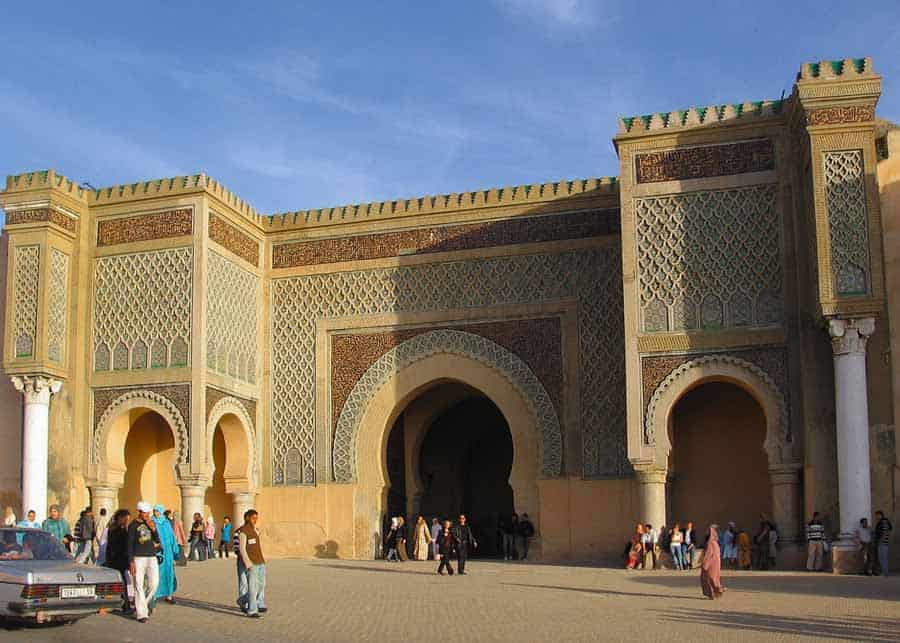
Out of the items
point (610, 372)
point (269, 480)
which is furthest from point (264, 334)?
point (610, 372)

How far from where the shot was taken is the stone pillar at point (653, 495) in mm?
14602

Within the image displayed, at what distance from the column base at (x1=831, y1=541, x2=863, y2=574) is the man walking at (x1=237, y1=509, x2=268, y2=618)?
6.78 m

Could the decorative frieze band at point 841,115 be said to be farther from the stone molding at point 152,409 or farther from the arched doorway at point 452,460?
the stone molding at point 152,409

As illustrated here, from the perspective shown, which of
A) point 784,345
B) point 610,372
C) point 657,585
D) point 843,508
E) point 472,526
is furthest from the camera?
point 472,526

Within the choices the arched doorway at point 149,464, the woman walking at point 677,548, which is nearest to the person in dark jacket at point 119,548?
the woman walking at point 677,548

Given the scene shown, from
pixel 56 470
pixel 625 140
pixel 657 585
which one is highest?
pixel 625 140

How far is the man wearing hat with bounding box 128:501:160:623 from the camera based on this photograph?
8.86 metres

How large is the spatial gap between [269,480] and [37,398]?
3305 mm

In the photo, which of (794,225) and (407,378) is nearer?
(794,225)

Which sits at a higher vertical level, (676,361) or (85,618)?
(676,361)

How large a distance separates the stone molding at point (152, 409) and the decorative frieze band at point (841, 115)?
854 centimetres

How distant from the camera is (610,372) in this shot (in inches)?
631

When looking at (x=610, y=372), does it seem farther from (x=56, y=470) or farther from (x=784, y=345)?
(x=56, y=470)

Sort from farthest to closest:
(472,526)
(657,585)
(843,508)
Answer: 1. (472,526)
2. (843,508)
3. (657,585)
